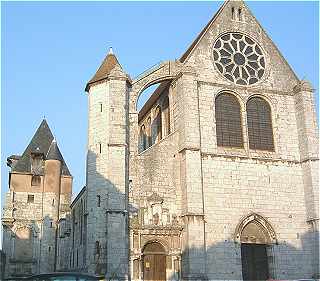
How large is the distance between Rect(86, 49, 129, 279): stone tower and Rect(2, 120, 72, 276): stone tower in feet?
39.7

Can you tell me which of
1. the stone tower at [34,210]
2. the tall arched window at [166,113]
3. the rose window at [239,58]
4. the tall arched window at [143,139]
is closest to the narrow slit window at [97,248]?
the tall arched window at [166,113]

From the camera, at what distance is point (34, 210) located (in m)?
31.2

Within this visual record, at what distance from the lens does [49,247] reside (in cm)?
3041

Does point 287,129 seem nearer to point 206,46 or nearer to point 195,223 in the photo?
point 206,46

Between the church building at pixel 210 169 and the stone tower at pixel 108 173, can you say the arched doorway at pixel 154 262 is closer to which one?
the church building at pixel 210 169

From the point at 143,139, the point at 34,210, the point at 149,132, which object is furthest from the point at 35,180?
the point at 149,132

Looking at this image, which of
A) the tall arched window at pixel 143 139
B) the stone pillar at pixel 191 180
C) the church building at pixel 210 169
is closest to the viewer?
the stone pillar at pixel 191 180

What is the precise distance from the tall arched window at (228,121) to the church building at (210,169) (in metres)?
0.05

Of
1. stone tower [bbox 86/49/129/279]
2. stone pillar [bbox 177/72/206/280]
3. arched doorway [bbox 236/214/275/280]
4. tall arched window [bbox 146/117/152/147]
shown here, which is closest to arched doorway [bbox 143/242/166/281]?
stone pillar [bbox 177/72/206/280]

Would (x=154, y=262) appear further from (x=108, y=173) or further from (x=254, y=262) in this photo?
(x=254, y=262)

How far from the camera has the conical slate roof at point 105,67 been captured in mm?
21312

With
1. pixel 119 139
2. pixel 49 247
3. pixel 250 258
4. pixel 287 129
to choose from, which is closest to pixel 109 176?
pixel 119 139

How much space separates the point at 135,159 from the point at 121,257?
14.5 feet

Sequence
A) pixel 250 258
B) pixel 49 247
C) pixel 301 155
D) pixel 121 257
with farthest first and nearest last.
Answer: pixel 49 247
pixel 301 155
pixel 250 258
pixel 121 257
